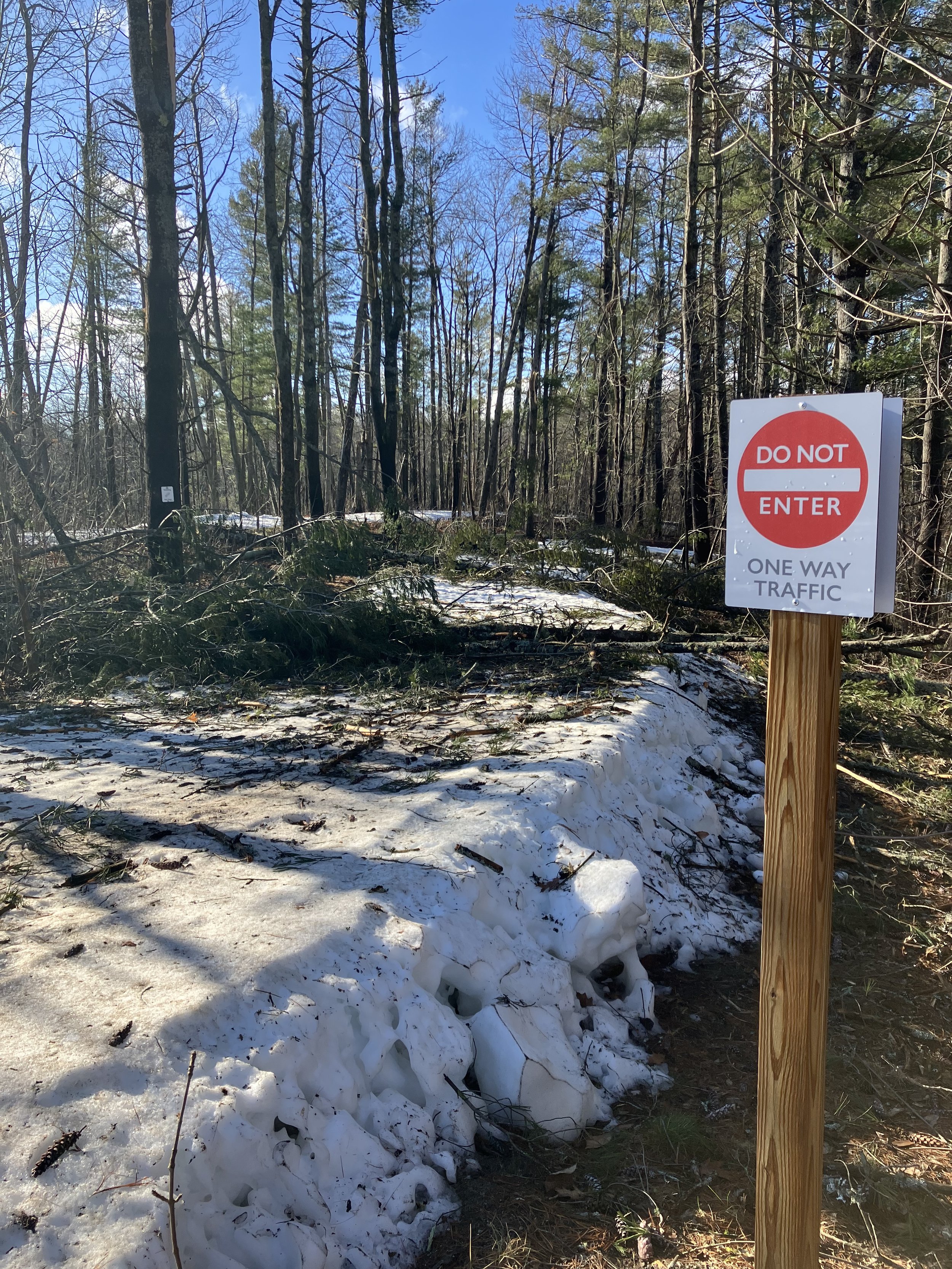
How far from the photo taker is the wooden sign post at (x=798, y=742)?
6.64ft

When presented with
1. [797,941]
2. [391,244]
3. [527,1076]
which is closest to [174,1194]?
[527,1076]

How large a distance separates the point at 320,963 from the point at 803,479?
231 cm

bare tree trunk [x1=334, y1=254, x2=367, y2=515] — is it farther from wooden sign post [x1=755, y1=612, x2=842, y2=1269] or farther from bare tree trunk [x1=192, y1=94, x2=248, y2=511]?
wooden sign post [x1=755, y1=612, x2=842, y2=1269]

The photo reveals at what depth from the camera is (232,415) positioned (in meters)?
30.0

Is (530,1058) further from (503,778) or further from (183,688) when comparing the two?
(183,688)

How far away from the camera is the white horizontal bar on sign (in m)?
2.01

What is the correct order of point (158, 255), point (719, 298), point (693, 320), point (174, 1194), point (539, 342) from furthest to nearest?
1. point (539, 342)
2. point (719, 298)
3. point (693, 320)
4. point (158, 255)
5. point (174, 1194)

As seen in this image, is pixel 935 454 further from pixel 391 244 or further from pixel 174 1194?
pixel 391 244

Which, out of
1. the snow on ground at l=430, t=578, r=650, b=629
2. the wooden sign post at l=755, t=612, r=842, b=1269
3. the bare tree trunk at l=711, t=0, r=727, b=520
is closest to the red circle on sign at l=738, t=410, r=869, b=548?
the wooden sign post at l=755, t=612, r=842, b=1269

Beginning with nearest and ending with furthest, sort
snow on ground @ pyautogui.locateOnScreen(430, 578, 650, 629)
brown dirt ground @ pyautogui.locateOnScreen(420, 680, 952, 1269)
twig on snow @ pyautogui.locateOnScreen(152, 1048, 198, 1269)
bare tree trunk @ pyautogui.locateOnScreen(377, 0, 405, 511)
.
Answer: twig on snow @ pyautogui.locateOnScreen(152, 1048, 198, 1269) < brown dirt ground @ pyautogui.locateOnScreen(420, 680, 952, 1269) < snow on ground @ pyautogui.locateOnScreen(430, 578, 650, 629) < bare tree trunk @ pyautogui.locateOnScreen(377, 0, 405, 511)

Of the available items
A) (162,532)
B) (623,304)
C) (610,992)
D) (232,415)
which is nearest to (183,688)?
(162,532)

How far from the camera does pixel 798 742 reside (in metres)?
2.12

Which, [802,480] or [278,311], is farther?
[278,311]

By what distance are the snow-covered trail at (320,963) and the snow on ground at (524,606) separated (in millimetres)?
2830
